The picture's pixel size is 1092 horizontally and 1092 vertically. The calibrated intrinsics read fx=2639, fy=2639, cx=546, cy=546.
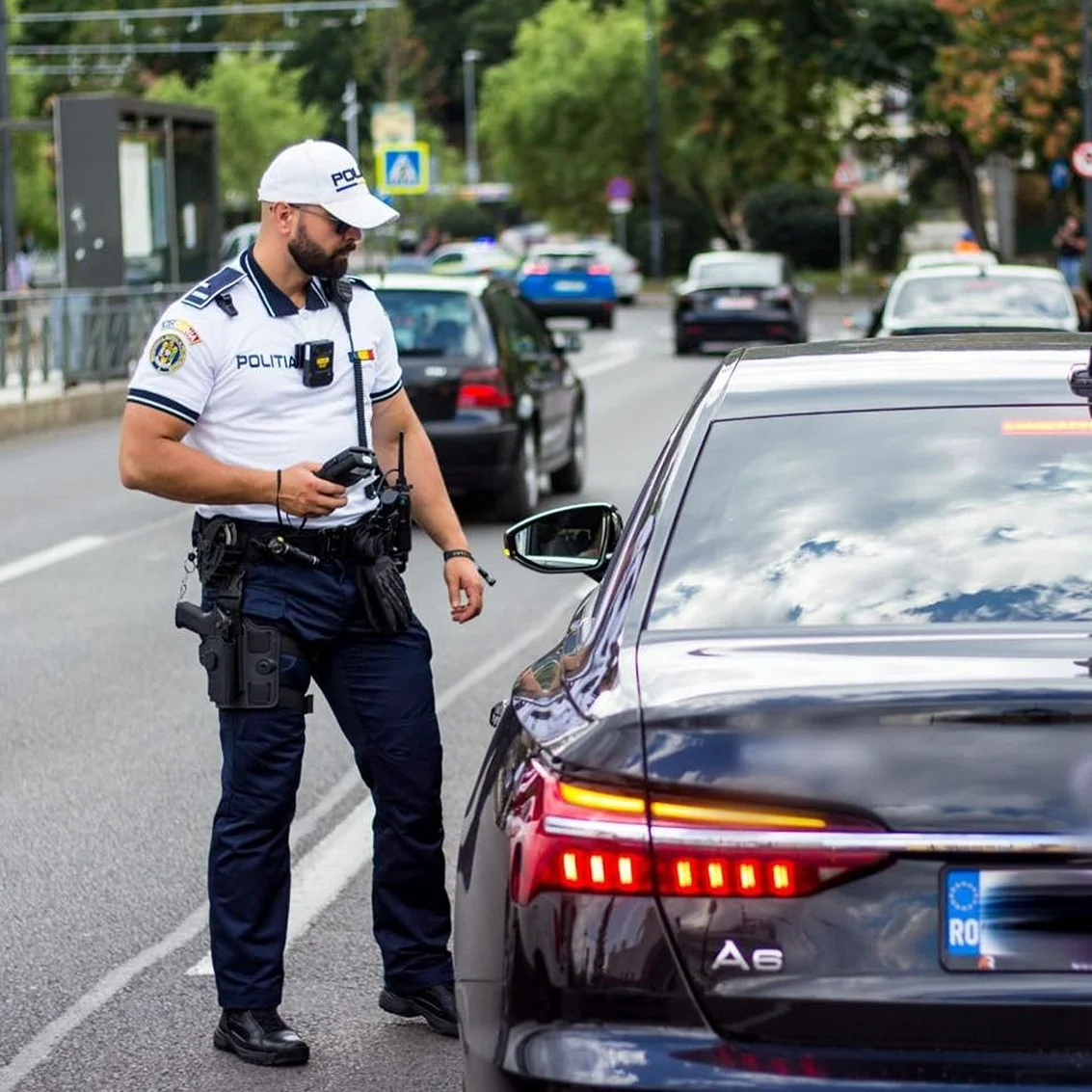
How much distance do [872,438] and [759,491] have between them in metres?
0.26

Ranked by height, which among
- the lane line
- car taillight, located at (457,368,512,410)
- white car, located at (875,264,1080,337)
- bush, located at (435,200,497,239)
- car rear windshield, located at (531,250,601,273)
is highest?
white car, located at (875,264,1080,337)

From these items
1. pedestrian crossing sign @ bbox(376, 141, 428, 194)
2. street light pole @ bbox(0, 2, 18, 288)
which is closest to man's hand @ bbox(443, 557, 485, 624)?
street light pole @ bbox(0, 2, 18, 288)

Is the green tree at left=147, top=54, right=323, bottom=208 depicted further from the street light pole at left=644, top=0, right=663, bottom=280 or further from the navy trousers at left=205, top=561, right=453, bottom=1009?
the navy trousers at left=205, top=561, right=453, bottom=1009

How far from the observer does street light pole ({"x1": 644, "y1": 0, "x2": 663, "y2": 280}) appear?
74125mm

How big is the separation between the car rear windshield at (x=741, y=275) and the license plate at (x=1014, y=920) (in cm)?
3217

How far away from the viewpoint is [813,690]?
3473 mm

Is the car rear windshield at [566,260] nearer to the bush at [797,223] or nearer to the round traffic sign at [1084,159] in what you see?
the round traffic sign at [1084,159]

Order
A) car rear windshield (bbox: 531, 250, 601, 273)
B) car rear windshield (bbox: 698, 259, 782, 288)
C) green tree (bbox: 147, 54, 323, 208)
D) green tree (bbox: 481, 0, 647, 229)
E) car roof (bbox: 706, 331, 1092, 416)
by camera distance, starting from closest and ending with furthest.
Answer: car roof (bbox: 706, 331, 1092, 416) < car rear windshield (bbox: 698, 259, 782, 288) < car rear windshield (bbox: 531, 250, 601, 273) < green tree (bbox: 481, 0, 647, 229) < green tree (bbox: 147, 54, 323, 208)

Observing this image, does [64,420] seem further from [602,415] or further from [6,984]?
[6,984]

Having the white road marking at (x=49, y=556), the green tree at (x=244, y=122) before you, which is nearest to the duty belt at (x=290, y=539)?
the white road marking at (x=49, y=556)

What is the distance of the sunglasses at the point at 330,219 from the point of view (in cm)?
528

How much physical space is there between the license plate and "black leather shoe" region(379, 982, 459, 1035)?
2223mm

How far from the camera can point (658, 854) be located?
3.43 metres

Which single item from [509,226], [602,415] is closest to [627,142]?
[509,226]
